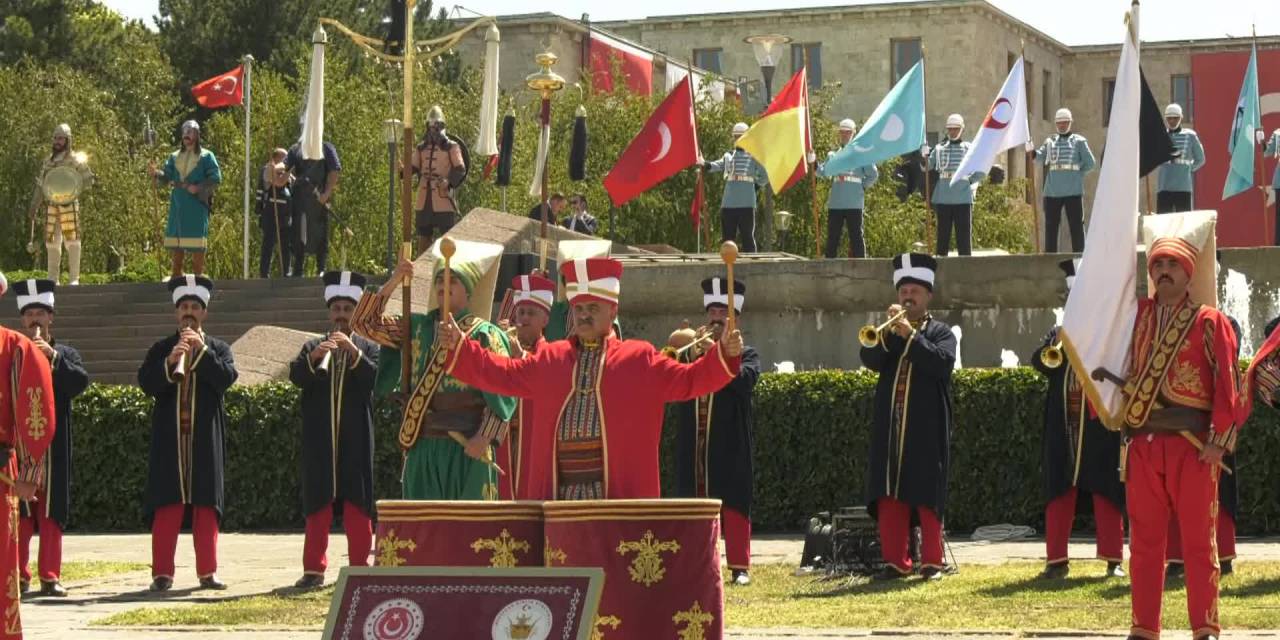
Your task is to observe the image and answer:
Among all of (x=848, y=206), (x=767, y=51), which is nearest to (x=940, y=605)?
(x=848, y=206)

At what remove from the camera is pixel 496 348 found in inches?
459

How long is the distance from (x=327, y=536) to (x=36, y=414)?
4.60 metres

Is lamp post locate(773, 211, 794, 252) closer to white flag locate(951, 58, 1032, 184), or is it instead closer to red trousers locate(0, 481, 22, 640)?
white flag locate(951, 58, 1032, 184)

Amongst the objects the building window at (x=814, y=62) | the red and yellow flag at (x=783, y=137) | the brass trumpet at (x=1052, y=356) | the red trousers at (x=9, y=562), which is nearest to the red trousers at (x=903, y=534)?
the brass trumpet at (x=1052, y=356)

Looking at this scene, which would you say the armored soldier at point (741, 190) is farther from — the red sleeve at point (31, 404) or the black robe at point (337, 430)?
the red sleeve at point (31, 404)

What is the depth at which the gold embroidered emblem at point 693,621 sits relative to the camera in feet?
28.9

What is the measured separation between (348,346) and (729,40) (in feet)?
193

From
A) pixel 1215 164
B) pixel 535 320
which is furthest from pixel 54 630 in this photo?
pixel 1215 164

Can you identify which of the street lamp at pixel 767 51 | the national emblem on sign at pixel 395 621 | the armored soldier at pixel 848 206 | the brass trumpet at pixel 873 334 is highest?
the street lamp at pixel 767 51

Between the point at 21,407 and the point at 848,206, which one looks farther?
the point at 848,206

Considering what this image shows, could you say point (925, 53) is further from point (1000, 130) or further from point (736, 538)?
point (736, 538)

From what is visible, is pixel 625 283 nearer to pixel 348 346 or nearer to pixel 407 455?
pixel 348 346

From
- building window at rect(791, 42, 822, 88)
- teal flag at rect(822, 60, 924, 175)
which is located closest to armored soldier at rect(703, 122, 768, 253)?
teal flag at rect(822, 60, 924, 175)

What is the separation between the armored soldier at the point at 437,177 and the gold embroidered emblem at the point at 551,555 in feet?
56.2
